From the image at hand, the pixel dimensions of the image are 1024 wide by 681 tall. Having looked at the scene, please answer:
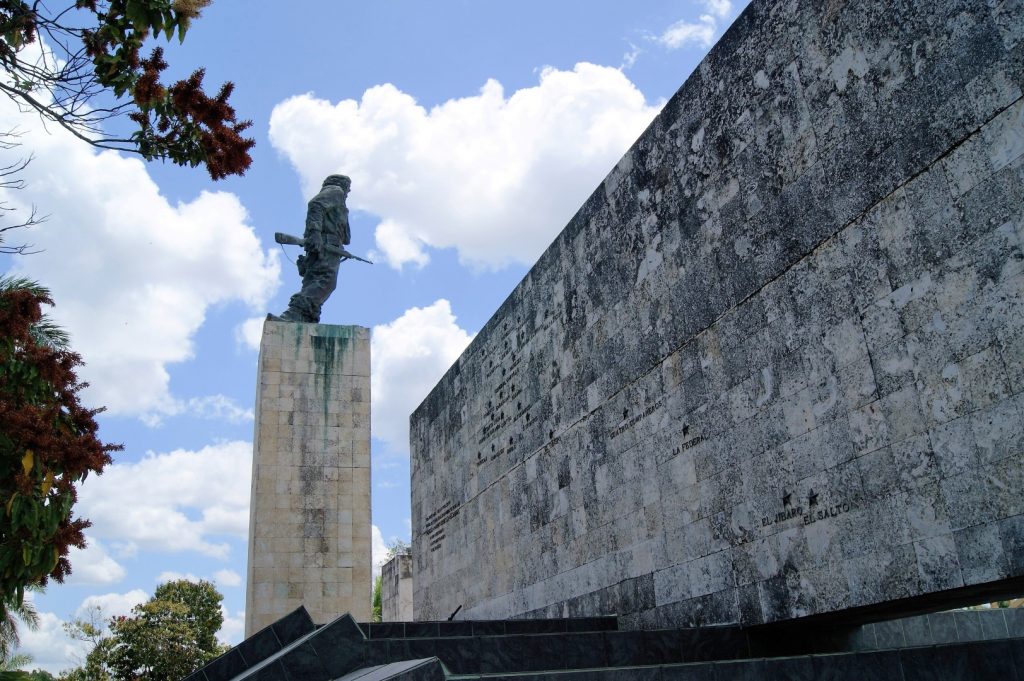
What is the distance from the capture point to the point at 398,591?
20484mm

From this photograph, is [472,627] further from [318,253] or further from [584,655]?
[318,253]

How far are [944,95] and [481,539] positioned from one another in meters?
8.49

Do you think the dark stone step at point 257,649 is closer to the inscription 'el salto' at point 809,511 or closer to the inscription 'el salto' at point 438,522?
the inscription 'el salto' at point 809,511

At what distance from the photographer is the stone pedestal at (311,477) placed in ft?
39.0

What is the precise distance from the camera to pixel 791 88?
20.6 feet

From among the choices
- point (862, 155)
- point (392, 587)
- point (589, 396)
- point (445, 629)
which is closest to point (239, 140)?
point (862, 155)

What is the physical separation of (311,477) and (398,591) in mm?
8932

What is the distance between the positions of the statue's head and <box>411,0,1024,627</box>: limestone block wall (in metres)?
5.53

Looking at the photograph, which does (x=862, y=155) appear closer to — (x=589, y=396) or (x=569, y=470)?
(x=589, y=396)

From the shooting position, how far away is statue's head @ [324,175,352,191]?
46.4 ft

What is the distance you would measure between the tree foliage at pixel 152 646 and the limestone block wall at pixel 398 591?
4.24 metres

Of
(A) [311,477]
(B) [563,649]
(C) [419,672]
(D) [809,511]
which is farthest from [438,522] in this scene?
(C) [419,672]

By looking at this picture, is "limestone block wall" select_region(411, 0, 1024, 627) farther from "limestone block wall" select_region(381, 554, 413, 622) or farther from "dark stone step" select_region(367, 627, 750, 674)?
"limestone block wall" select_region(381, 554, 413, 622)

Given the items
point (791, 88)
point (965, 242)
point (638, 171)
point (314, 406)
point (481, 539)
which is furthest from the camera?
point (314, 406)
